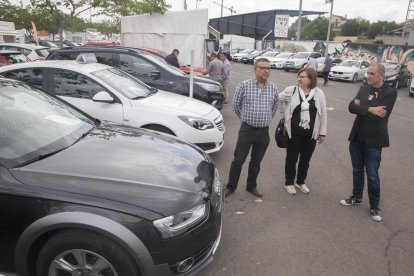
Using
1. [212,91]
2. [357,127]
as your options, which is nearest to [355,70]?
[212,91]

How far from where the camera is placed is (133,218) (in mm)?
2227

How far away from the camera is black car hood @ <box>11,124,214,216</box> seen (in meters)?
2.31

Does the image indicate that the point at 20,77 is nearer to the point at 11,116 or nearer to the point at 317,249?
the point at 11,116

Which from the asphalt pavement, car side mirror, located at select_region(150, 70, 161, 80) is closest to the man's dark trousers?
the asphalt pavement

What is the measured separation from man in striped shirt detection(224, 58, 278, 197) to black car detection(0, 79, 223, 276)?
1.57m

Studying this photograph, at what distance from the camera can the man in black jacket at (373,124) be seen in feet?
12.5

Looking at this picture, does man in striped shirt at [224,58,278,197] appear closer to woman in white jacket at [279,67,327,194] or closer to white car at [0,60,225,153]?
woman in white jacket at [279,67,327,194]

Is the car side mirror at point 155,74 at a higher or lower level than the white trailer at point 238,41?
lower

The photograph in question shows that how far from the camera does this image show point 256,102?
413 centimetres

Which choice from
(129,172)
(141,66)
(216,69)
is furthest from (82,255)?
(216,69)

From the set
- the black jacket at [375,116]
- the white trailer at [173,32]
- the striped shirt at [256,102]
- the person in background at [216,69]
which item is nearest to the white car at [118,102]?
the striped shirt at [256,102]

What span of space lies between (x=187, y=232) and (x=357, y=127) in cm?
264

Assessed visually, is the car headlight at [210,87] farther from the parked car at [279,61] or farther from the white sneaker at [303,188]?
the parked car at [279,61]

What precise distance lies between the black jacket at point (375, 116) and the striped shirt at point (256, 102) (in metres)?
0.97
